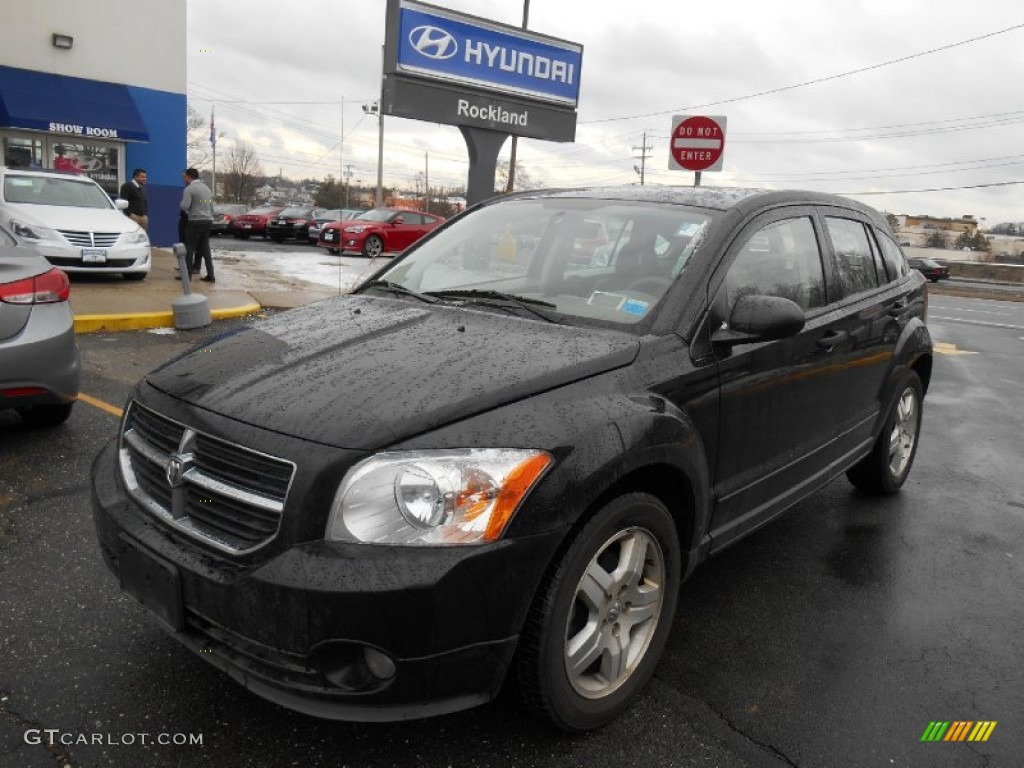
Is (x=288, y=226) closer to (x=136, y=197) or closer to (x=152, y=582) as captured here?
(x=136, y=197)

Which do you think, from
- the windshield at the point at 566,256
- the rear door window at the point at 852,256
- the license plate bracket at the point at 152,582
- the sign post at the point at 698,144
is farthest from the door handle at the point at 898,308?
the sign post at the point at 698,144

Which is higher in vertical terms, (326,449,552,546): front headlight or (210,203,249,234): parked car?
(210,203,249,234): parked car

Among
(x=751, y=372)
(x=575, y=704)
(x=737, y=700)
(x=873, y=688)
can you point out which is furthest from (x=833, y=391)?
(x=575, y=704)

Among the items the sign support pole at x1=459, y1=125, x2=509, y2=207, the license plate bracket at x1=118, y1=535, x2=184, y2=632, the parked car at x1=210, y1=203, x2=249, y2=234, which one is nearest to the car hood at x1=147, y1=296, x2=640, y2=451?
the license plate bracket at x1=118, y1=535, x2=184, y2=632

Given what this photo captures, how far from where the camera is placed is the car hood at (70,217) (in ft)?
37.3

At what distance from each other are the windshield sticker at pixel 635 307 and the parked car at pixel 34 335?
137 inches

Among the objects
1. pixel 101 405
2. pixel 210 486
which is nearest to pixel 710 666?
pixel 210 486

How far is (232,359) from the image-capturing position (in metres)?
2.69

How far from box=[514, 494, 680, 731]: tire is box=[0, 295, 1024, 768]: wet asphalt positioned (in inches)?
5.6

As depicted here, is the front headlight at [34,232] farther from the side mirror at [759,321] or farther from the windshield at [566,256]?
the side mirror at [759,321]

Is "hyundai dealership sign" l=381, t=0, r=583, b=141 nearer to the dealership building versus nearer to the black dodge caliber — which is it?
the black dodge caliber

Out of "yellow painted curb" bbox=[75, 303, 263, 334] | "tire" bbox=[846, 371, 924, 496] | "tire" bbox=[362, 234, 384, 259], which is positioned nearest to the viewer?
"tire" bbox=[846, 371, 924, 496]

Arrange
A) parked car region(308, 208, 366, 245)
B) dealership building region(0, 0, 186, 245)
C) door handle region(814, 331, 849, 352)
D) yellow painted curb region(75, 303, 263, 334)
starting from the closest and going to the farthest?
door handle region(814, 331, 849, 352), yellow painted curb region(75, 303, 263, 334), dealership building region(0, 0, 186, 245), parked car region(308, 208, 366, 245)

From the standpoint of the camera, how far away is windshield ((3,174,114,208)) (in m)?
12.1
